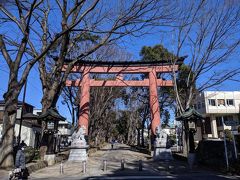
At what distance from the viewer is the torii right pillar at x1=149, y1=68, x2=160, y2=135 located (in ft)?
75.7

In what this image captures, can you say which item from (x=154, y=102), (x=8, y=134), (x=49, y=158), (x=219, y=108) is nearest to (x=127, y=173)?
(x=49, y=158)

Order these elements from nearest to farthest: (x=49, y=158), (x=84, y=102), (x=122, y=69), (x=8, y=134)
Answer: (x=8, y=134)
(x=49, y=158)
(x=84, y=102)
(x=122, y=69)

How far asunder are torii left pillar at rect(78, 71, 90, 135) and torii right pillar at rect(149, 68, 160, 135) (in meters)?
5.43

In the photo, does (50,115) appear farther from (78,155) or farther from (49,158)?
(78,155)

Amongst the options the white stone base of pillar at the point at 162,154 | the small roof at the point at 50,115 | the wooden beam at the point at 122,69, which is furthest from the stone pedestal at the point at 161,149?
the small roof at the point at 50,115

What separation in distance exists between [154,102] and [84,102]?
19.4ft

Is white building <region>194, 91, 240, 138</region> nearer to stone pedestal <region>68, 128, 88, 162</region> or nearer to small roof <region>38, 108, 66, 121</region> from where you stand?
stone pedestal <region>68, 128, 88, 162</region>

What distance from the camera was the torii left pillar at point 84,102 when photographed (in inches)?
909

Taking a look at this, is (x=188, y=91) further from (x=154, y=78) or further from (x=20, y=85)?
(x=20, y=85)

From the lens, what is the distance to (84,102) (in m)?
23.1

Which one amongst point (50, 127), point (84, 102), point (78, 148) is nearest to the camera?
point (50, 127)

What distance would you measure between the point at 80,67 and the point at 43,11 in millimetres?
5743

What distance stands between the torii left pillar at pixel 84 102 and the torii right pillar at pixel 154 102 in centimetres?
543

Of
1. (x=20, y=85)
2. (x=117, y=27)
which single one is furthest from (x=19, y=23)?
(x=117, y=27)
